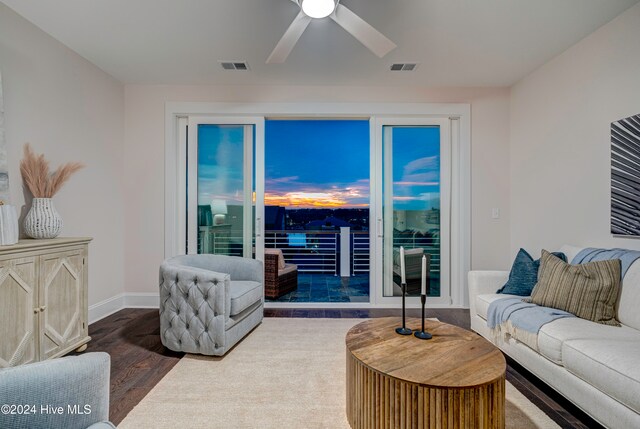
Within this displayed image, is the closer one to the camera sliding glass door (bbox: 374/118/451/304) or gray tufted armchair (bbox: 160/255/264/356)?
gray tufted armchair (bbox: 160/255/264/356)

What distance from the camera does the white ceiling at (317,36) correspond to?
93.8 inches

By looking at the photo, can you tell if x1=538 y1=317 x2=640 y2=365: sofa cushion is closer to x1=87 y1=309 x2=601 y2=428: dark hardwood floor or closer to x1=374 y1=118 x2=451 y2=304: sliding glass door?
x1=87 y1=309 x2=601 y2=428: dark hardwood floor

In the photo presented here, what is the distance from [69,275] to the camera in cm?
249

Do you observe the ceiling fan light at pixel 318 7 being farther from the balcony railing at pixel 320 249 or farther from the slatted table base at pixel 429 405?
the balcony railing at pixel 320 249

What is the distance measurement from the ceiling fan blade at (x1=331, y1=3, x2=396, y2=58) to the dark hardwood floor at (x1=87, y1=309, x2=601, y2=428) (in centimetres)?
244

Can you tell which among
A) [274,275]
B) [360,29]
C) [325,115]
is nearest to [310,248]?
[274,275]

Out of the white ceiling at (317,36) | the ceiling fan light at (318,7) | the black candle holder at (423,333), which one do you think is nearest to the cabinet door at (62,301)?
the white ceiling at (317,36)

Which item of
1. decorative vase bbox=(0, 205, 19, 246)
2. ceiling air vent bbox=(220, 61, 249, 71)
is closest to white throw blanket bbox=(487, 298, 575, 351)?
ceiling air vent bbox=(220, 61, 249, 71)

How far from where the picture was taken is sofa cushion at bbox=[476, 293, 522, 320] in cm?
264

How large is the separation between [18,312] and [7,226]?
1.87 ft

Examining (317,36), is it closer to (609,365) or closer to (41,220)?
(41,220)

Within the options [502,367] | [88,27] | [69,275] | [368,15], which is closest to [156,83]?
[88,27]

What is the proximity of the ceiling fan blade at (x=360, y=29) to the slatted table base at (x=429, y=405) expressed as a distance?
1905mm

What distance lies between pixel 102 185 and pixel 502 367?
401 cm
